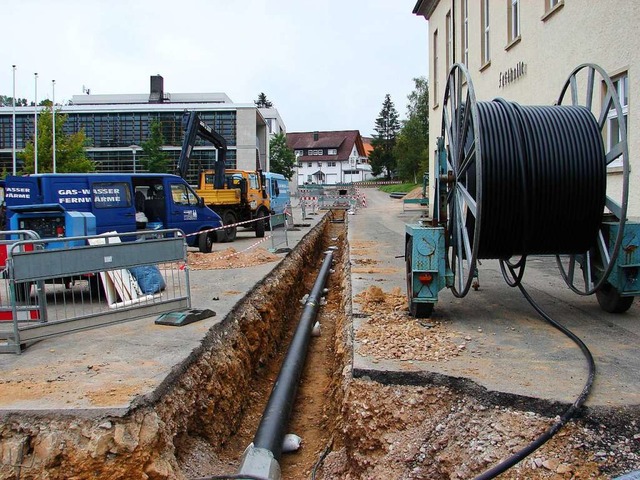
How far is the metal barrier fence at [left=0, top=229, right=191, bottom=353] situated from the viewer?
585 cm

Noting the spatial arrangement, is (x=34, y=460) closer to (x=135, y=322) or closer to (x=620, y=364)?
(x=135, y=322)

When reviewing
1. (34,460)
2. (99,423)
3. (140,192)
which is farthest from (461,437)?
(140,192)

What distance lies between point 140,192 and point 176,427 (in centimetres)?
1172

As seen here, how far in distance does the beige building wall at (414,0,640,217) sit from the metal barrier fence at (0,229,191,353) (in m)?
6.35

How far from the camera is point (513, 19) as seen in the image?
14805 millimetres

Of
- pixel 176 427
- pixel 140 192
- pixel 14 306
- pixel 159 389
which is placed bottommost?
pixel 176 427

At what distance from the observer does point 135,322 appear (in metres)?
7.18

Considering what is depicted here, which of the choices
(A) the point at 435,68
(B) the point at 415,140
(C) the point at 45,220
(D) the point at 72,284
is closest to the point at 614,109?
(D) the point at 72,284

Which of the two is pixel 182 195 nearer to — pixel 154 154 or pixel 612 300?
pixel 612 300

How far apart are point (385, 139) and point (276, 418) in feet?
307

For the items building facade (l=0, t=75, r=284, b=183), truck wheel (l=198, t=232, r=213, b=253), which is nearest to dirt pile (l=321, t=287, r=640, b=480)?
truck wheel (l=198, t=232, r=213, b=253)

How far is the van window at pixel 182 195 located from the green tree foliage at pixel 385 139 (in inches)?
2841

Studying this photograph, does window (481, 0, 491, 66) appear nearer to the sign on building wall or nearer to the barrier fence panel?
the sign on building wall

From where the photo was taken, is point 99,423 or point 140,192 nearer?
point 99,423
